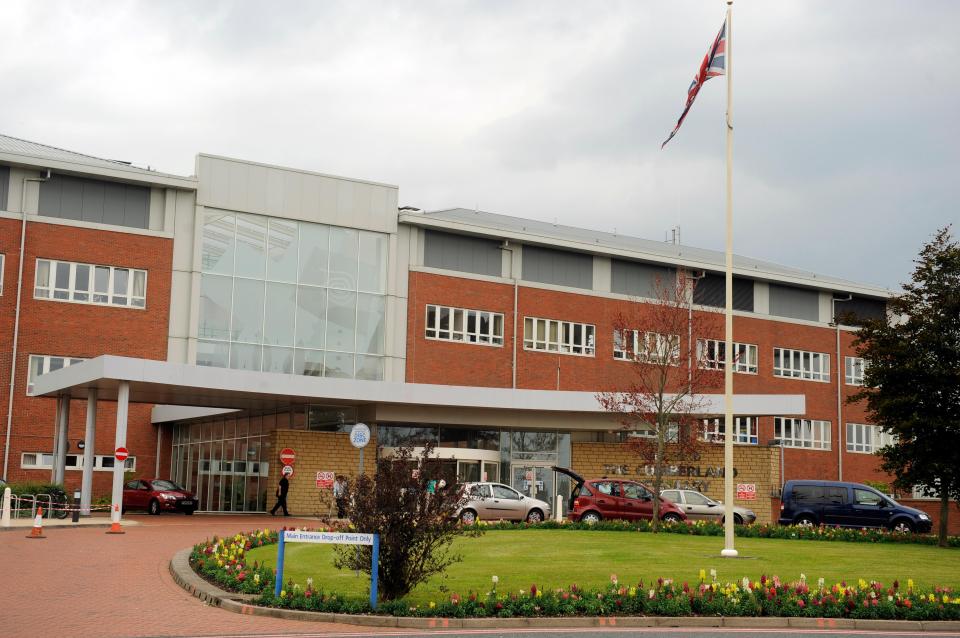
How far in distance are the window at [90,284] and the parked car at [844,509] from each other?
25.6m

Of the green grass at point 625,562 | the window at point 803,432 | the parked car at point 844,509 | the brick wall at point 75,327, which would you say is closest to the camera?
the green grass at point 625,562

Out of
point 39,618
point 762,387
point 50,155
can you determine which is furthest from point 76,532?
point 762,387

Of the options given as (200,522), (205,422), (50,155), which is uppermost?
(50,155)

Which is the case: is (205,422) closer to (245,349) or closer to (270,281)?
(245,349)

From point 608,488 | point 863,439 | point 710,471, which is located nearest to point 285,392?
point 608,488

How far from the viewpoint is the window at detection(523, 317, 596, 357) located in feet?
169

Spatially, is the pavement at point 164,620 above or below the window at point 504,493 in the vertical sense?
below

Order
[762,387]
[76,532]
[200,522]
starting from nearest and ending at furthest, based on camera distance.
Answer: [76,532]
[200,522]
[762,387]

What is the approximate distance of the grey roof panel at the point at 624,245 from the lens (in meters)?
51.5

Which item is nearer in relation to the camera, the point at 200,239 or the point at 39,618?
the point at 39,618

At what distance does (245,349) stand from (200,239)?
15.6 feet

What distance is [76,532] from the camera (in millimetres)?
26312

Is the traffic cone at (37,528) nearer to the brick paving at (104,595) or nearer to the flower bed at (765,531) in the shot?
the brick paving at (104,595)

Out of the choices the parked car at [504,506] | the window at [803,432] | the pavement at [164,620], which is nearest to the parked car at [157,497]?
the parked car at [504,506]
